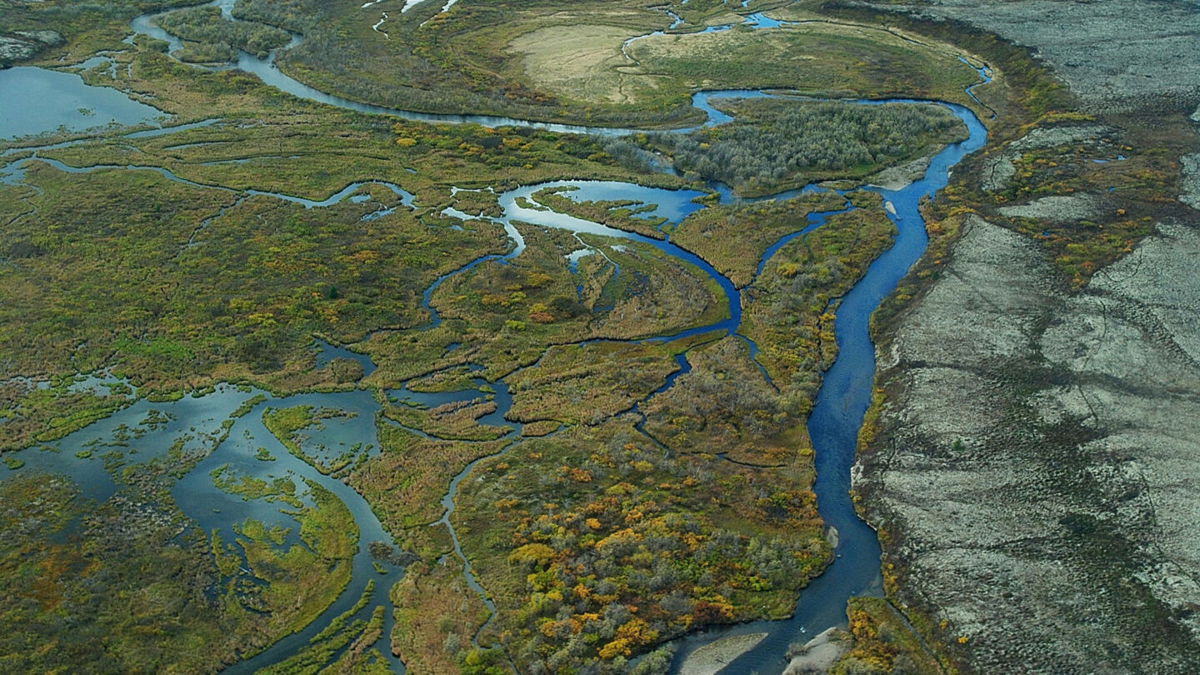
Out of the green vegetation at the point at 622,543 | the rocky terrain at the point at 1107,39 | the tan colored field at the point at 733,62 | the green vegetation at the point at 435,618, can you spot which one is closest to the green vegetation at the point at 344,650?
the green vegetation at the point at 435,618

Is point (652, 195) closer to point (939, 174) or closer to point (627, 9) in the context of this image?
point (939, 174)

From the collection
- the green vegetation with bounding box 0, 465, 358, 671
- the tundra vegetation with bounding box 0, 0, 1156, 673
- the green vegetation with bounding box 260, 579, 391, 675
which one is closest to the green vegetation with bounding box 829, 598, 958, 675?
the tundra vegetation with bounding box 0, 0, 1156, 673

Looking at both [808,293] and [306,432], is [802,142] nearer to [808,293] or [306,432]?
[808,293]

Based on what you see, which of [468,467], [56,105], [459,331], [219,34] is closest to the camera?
[468,467]

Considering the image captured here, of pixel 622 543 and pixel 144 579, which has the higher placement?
pixel 622 543

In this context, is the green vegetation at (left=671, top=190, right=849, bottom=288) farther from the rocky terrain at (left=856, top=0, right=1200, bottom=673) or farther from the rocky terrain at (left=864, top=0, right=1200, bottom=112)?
the rocky terrain at (left=864, top=0, right=1200, bottom=112)

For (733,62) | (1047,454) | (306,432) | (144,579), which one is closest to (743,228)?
(1047,454)

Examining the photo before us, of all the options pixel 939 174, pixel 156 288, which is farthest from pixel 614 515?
pixel 939 174
